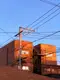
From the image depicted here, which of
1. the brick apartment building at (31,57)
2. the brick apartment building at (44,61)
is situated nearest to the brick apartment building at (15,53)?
the brick apartment building at (31,57)

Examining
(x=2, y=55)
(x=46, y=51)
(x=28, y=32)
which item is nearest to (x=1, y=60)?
(x=2, y=55)

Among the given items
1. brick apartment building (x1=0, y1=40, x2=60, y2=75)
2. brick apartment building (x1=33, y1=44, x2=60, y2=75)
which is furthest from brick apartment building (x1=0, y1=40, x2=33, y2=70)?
brick apartment building (x1=33, y1=44, x2=60, y2=75)

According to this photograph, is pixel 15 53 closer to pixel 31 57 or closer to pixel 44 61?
pixel 31 57

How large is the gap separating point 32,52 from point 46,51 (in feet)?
20.7

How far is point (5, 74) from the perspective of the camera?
1920 centimetres

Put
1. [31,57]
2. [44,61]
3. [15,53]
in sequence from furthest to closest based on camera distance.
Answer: [44,61] → [31,57] → [15,53]

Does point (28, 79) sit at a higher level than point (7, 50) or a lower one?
lower

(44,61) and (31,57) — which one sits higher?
(31,57)

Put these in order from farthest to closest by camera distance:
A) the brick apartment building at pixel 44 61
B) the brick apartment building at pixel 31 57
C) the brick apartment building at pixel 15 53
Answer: the brick apartment building at pixel 44 61, the brick apartment building at pixel 31 57, the brick apartment building at pixel 15 53

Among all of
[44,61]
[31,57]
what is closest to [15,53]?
[31,57]

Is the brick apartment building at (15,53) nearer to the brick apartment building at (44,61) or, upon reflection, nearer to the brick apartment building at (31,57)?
the brick apartment building at (31,57)

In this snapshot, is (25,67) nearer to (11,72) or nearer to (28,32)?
(28,32)

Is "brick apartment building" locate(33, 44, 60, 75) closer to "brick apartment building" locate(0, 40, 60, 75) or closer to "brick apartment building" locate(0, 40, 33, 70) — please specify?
"brick apartment building" locate(0, 40, 60, 75)

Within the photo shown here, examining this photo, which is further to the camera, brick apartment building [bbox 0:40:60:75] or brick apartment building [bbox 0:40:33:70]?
brick apartment building [bbox 0:40:60:75]
